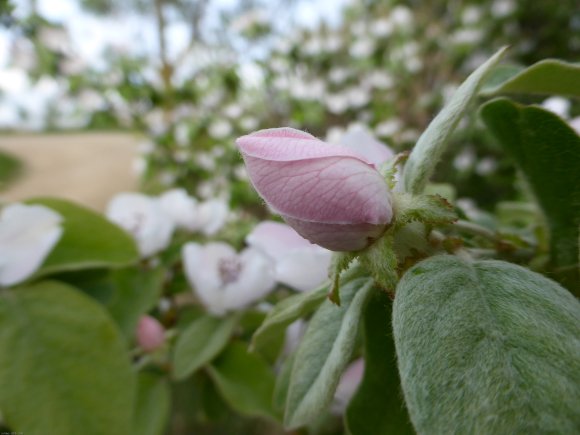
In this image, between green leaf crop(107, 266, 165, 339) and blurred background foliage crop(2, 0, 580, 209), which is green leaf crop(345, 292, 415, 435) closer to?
green leaf crop(107, 266, 165, 339)

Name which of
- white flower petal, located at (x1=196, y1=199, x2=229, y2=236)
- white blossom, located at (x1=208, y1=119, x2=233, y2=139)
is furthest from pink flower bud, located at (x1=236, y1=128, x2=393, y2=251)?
white blossom, located at (x1=208, y1=119, x2=233, y2=139)

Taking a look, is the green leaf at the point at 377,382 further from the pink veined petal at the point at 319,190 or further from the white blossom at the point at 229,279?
the white blossom at the point at 229,279

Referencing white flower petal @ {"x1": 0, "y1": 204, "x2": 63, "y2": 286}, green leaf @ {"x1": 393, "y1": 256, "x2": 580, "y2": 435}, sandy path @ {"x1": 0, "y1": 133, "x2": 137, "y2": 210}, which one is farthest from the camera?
sandy path @ {"x1": 0, "y1": 133, "x2": 137, "y2": 210}

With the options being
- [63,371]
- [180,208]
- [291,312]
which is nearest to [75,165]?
[180,208]

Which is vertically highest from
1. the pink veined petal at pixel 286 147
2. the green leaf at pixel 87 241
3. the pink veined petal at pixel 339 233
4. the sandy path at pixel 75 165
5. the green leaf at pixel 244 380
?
the pink veined petal at pixel 286 147

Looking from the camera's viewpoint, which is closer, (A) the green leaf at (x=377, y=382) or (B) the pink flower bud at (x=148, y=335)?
(A) the green leaf at (x=377, y=382)

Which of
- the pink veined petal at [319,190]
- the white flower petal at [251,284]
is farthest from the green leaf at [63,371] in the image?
the pink veined petal at [319,190]
